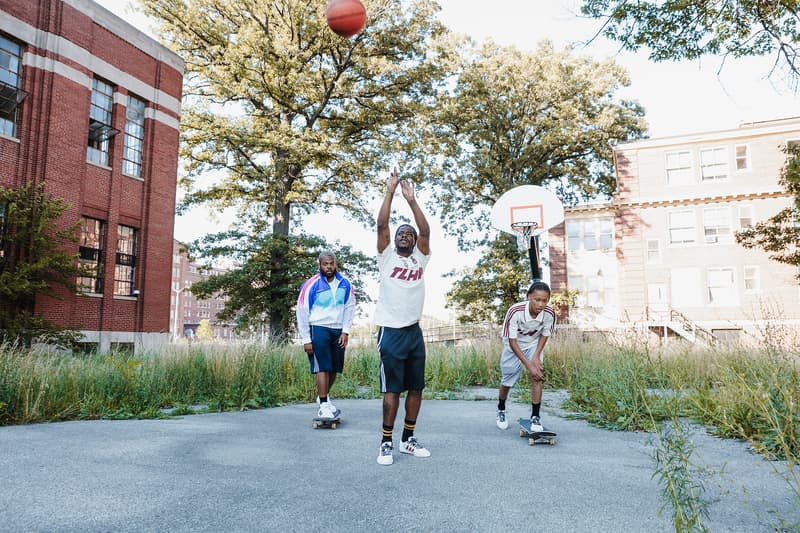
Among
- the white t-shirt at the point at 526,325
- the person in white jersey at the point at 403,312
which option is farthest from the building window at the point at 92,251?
the person in white jersey at the point at 403,312

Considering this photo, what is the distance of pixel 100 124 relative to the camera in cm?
2009

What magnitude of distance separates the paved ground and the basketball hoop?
4.70 metres

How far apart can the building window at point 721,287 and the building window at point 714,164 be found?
5251mm

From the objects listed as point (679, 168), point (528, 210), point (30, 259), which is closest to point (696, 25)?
point (528, 210)

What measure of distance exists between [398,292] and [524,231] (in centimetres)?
620

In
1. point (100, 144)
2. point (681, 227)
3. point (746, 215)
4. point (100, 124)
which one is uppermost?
point (100, 124)

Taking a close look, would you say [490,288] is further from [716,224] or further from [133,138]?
[133,138]

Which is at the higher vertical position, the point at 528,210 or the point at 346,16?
the point at 346,16

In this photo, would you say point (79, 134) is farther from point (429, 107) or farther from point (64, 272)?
point (429, 107)

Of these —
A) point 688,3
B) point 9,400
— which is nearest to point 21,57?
point 9,400

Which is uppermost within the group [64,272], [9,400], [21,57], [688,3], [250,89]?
[250,89]

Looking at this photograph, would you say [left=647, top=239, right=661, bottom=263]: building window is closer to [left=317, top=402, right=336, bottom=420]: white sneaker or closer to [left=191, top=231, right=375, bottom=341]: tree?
[left=191, top=231, right=375, bottom=341]: tree

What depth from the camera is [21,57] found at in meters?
18.0

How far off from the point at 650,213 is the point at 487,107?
1123cm
